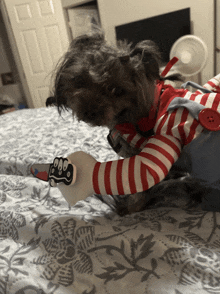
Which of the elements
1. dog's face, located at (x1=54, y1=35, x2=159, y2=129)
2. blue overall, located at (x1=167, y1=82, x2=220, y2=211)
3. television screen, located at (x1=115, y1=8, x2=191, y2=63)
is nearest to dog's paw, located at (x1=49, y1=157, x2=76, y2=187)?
dog's face, located at (x1=54, y1=35, x2=159, y2=129)

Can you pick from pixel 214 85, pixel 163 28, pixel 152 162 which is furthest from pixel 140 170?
pixel 163 28

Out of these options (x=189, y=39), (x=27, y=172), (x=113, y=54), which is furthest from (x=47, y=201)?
(x=189, y=39)

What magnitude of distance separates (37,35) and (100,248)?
3.66m

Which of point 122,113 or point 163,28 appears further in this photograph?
point 163,28

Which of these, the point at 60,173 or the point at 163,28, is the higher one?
the point at 163,28

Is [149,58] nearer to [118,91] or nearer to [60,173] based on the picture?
[118,91]

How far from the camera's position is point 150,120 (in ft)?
2.05

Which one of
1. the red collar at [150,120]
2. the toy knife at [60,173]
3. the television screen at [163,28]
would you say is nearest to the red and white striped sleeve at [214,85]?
the red collar at [150,120]

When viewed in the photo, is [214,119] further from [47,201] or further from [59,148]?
[59,148]

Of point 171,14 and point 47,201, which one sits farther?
point 171,14

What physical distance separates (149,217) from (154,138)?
0.26 m

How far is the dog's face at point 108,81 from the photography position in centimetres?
53

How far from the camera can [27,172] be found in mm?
1047

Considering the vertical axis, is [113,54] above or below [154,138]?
above
